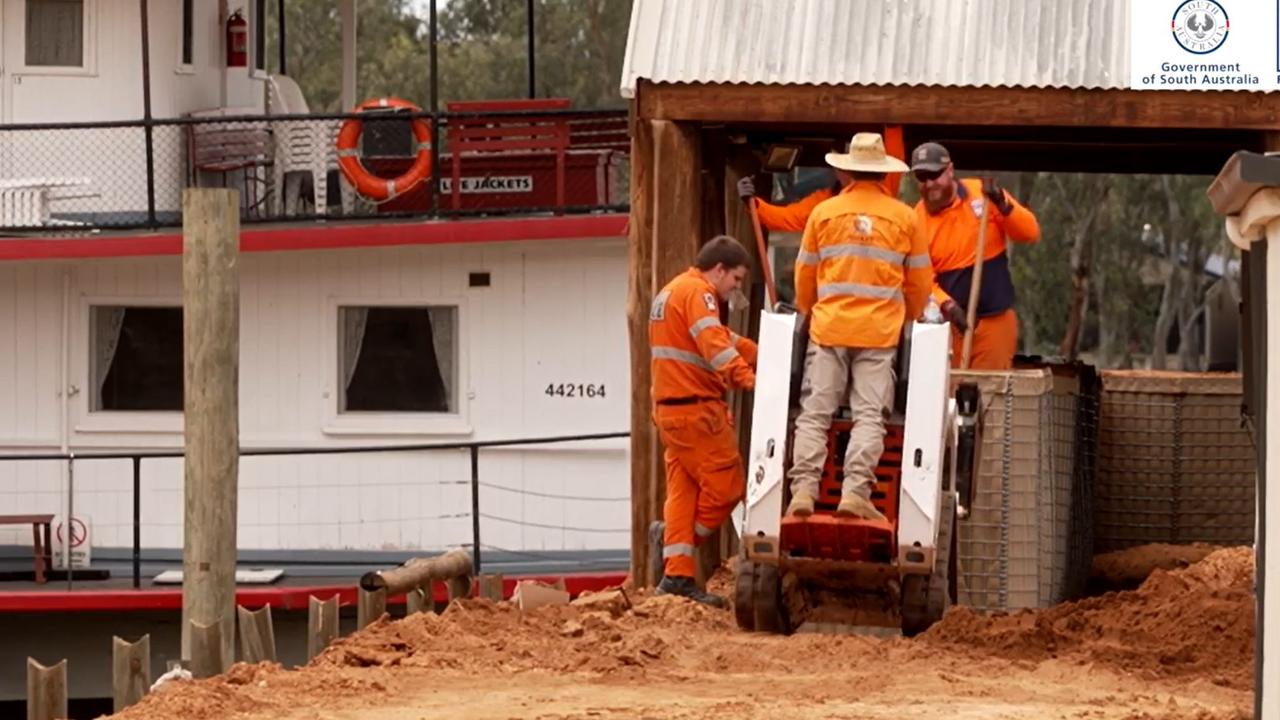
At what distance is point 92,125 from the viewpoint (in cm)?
1839

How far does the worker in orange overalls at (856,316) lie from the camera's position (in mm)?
10938

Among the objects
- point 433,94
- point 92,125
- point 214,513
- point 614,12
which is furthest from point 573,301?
point 614,12

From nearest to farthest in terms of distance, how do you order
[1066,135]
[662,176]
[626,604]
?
[626,604] < [662,176] < [1066,135]

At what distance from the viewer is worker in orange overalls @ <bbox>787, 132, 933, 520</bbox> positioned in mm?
10938

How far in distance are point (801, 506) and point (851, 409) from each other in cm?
49

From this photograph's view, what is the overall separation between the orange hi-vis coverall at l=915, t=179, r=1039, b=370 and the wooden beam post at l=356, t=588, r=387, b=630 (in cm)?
324

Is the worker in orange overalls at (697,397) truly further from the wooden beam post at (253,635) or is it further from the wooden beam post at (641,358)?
the wooden beam post at (253,635)

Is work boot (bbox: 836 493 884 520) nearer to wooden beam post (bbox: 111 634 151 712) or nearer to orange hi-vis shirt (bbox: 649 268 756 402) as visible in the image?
orange hi-vis shirt (bbox: 649 268 756 402)

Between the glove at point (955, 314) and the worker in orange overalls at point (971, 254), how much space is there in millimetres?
305

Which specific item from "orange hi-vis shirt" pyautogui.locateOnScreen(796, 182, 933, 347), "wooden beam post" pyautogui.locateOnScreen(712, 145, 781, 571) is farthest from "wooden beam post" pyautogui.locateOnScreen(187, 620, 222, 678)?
"wooden beam post" pyautogui.locateOnScreen(712, 145, 781, 571)

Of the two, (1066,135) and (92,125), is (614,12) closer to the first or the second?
(92,125)

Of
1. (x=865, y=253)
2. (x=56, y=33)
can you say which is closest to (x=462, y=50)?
(x=56, y=33)

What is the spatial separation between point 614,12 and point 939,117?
93.1ft

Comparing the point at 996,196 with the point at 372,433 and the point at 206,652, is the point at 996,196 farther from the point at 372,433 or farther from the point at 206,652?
the point at 372,433
